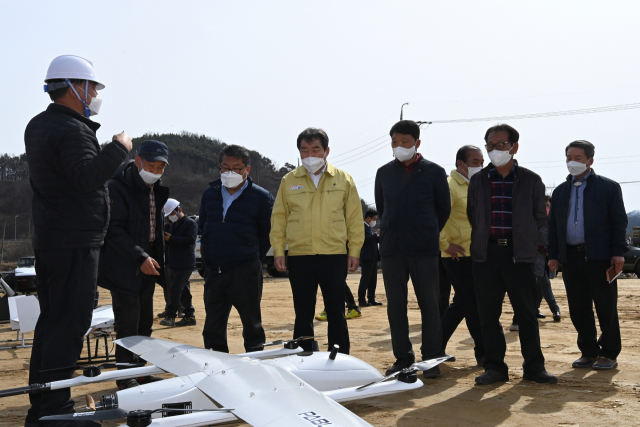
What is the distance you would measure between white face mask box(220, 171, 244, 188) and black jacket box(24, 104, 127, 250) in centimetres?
169

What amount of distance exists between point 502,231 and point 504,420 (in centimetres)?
180

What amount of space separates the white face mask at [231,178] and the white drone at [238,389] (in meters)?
1.61

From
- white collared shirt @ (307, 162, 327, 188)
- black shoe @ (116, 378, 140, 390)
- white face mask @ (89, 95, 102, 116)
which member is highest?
white face mask @ (89, 95, 102, 116)

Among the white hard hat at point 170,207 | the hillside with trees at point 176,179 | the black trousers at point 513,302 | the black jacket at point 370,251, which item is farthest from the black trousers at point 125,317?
the hillside with trees at point 176,179

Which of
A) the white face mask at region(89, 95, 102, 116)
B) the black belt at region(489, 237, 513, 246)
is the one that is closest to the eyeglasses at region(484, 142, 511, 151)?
the black belt at region(489, 237, 513, 246)

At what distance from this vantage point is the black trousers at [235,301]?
5.43 meters

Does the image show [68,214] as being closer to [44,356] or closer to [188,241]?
[44,356]

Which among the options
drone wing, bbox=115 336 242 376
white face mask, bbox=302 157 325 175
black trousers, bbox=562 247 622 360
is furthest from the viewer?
black trousers, bbox=562 247 622 360

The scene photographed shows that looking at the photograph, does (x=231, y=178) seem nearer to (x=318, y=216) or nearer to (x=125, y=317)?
(x=318, y=216)

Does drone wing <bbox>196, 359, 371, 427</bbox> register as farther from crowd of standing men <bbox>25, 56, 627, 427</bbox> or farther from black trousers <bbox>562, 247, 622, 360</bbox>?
black trousers <bbox>562, 247, 622, 360</bbox>

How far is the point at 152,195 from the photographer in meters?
5.50

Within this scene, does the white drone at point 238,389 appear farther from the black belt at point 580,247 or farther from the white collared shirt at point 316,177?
the black belt at point 580,247

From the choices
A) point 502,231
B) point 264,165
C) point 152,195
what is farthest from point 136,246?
point 264,165

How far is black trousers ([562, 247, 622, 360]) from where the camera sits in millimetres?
6004
